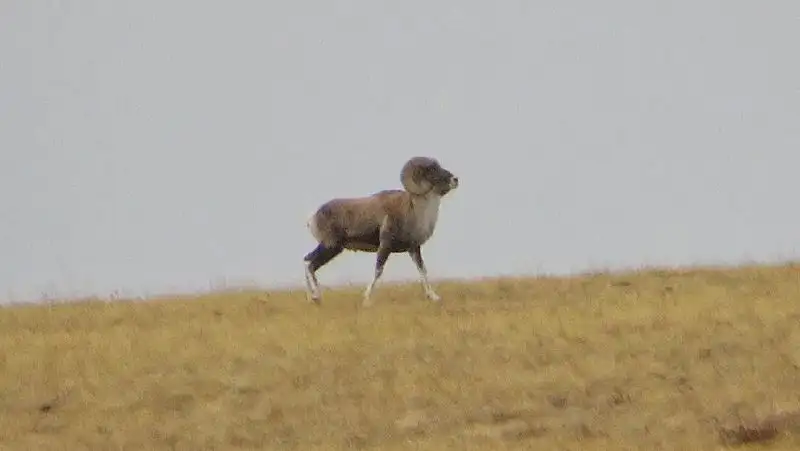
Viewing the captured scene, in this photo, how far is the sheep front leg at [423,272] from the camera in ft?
75.8

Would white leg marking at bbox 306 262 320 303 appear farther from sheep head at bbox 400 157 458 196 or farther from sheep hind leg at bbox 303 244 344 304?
sheep head at bbox 400 157 458 196

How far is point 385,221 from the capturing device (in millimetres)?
23422

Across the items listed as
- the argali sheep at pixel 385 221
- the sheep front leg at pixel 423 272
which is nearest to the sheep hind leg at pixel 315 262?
the argali sheep at pixel 385 221

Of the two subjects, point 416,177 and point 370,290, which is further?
point 416,177

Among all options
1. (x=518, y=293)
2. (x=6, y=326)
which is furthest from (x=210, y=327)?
(x=518, y=293)

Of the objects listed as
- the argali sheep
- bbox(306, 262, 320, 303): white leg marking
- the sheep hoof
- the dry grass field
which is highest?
the argali sheep

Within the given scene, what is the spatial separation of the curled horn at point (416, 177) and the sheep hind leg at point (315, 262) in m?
1.35

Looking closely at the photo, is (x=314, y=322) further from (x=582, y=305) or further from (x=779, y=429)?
(x=779, y=429)

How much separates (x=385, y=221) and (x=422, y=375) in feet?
17.1

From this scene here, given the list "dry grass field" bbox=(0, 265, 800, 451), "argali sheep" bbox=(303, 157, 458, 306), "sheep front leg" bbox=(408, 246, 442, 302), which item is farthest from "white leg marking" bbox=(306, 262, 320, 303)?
"sheep front leg" bbox=(408, 246, 442, 302)

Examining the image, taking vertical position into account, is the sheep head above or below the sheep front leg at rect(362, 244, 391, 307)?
above

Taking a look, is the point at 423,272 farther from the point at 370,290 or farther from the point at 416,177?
the point at 416,177

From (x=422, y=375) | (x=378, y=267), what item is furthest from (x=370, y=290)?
(x=422, y=375)

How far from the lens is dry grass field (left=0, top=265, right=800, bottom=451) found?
16953 millimetres
